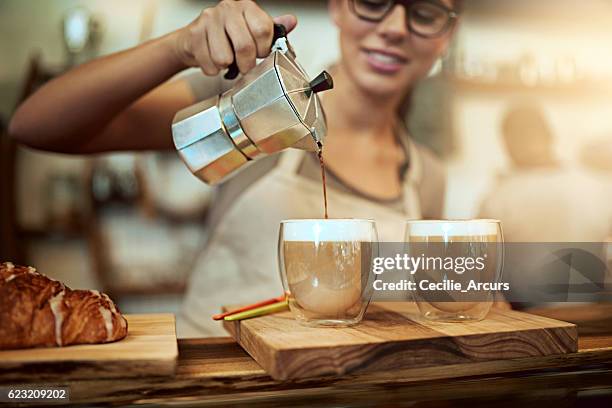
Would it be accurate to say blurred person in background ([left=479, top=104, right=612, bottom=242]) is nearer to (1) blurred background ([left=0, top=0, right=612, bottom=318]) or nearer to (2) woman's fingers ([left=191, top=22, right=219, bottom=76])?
(1) blurred background ([left=0, top=0, right=612, bottom=318])

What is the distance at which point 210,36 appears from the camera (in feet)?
3.60

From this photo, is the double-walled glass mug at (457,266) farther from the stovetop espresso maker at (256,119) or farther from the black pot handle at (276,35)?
the black pot handle at (276,35)

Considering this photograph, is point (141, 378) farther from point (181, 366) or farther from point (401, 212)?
point (401, 212)

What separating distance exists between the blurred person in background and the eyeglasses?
2.98ft

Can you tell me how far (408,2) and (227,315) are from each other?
1.39 metres

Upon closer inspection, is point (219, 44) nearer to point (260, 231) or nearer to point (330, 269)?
point (330, 269)

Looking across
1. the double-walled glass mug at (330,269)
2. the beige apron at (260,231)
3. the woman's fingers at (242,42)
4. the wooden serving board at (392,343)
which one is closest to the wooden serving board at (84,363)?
the wooden serving board at (392,343)

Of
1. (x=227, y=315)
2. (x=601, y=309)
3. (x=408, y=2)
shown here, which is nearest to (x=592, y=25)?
(x=408, y=2)

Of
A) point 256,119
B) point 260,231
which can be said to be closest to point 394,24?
point 260,231

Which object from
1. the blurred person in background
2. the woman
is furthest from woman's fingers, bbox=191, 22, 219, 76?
the blurred person in background

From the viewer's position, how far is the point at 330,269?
0.95 metres

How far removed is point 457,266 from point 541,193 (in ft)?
6.94

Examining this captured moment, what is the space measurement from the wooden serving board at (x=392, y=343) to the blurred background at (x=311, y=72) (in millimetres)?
1744

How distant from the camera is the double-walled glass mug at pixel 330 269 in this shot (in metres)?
0.95
